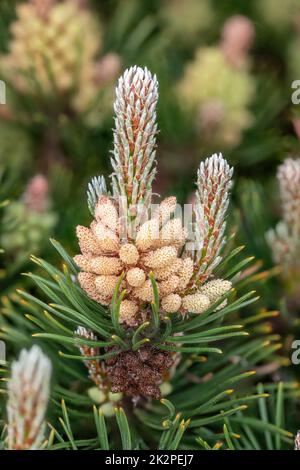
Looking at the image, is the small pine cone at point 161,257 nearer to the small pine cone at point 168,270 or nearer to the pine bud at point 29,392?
the small pine cone at point 168,270

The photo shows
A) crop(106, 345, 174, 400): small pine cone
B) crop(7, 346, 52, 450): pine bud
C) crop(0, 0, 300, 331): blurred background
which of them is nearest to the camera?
crop(7, 346, 52, 450): pine bud

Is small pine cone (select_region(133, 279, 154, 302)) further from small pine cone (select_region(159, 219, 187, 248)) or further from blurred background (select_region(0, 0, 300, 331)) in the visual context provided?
blurred background (select_region(0, 0, 300, 331))

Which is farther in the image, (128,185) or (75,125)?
(75,125)

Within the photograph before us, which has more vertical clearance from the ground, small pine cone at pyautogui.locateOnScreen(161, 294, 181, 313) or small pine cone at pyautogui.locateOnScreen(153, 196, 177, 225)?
small pine cone at pyautogui.locateOnScreen(153, 196, 177, 225)

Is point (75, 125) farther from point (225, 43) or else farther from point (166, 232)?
point (166, 232)

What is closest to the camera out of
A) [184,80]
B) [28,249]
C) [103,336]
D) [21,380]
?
[21,380]

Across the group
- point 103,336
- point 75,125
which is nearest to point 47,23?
point 75,125

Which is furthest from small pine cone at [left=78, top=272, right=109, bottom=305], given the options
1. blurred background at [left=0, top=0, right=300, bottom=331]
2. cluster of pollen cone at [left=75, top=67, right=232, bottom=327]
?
blurred background at [left=0, top=0, right=300, bottom=331]
